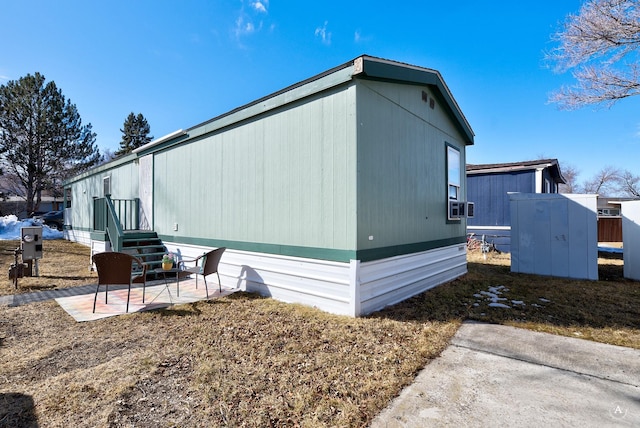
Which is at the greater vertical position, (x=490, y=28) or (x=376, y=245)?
(x=490, y=28)

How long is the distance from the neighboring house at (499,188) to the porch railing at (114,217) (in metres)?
11.7

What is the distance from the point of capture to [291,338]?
3348mm

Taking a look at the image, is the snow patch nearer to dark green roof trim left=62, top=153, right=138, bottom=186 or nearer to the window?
dark green roof trim left=62, top=153, right=138, bottom=186

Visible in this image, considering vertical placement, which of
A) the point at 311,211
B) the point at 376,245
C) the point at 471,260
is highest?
the point at 311,211

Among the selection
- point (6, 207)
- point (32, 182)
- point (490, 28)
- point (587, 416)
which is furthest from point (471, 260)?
point (6, 207)

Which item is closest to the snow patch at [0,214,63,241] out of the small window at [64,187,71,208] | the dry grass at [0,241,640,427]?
the small window at [64,187,71,208]

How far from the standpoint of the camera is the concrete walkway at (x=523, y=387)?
6.55 ft

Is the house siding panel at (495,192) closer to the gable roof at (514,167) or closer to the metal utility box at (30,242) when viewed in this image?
the gable roof at (514,167)

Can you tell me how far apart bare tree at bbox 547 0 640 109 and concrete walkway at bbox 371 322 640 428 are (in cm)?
890

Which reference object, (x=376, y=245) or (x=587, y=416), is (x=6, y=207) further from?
(x=587, y=416)

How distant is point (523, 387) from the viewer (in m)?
2.39

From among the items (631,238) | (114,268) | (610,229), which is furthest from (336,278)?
(610,229)

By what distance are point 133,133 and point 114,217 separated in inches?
1145

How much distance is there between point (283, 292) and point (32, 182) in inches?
933
